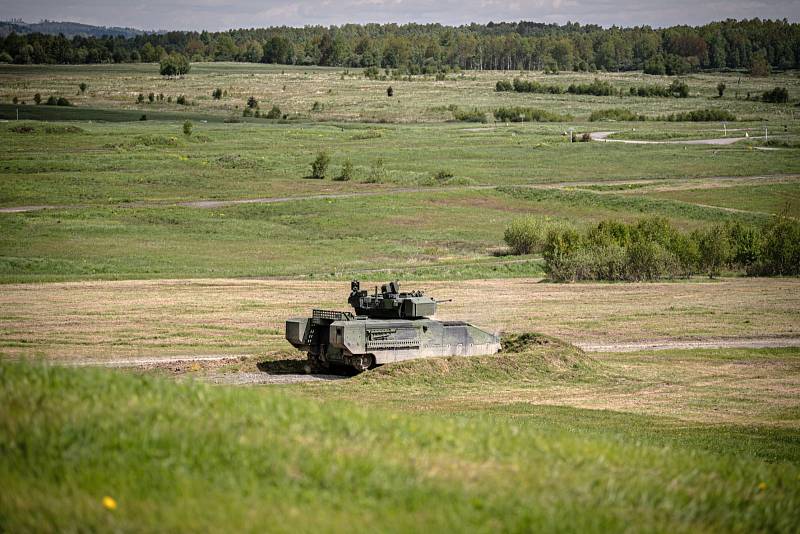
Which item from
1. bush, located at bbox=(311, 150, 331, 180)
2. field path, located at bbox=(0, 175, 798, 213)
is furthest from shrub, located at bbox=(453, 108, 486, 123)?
bush, located at bbox=(311, 150, 331, 180)

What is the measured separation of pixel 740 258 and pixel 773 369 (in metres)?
26.5

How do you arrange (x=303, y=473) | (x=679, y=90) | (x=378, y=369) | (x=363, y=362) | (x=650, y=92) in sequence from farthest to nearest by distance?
(x=679, y=90)
(x=650, y=92)
(x=363, y=362)
(x=378, y=369)
(x=303, y=473)

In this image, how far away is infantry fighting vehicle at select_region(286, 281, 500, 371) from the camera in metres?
25.9

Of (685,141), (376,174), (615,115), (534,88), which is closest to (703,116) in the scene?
(615,115)

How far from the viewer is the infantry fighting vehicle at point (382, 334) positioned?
85.1 ft

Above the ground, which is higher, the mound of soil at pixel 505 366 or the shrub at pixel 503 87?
the shrub at pixel 503 87

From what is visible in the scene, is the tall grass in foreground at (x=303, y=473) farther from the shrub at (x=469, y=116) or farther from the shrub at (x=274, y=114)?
the shrub at (x=469, y=116)

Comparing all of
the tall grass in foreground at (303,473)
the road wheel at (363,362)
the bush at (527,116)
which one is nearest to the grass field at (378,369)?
the tall grass in foreground at (303,473)

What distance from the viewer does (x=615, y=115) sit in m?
152

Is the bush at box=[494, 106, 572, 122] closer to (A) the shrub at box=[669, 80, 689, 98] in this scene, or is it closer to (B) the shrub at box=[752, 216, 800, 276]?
(A) the shrub at box=[669, 80, 689, 98]

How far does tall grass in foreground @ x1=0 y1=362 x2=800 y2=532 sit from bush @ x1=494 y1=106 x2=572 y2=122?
466ft

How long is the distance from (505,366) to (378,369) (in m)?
3.49

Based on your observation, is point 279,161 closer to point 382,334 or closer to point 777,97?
point 382,334

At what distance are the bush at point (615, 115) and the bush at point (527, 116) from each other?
12.7 feet
